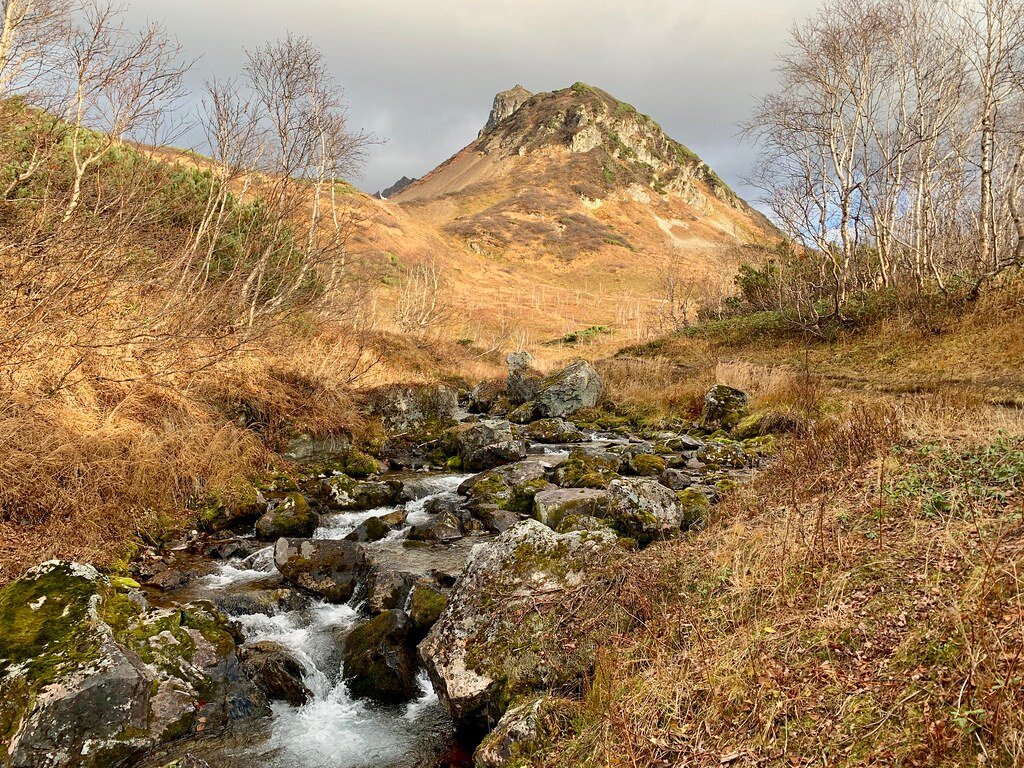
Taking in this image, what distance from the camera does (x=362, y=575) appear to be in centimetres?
707

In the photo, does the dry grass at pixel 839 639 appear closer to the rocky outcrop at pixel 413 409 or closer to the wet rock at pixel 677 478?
the wet rock at pixel 677 478

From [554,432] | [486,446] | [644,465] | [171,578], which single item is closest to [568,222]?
[554,432]

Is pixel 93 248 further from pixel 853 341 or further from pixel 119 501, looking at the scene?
pixel 853 341

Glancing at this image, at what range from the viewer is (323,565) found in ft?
23.4

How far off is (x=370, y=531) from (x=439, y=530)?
3.42 ft

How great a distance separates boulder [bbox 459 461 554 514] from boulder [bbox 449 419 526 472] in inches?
66.9

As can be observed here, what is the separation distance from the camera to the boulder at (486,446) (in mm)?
13484

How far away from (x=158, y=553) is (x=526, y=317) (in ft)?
149

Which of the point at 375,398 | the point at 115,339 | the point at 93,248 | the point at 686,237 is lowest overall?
the point at 375,398

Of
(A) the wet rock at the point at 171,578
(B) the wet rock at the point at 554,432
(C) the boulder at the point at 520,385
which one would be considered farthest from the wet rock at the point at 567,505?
(C) the boulder at the point at 520,385

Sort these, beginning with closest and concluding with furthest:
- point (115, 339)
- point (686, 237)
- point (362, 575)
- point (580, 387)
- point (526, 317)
→ point (362, 575) → point (115, 339) → point (580, 387) → point (526, 317) → point (686, 237)

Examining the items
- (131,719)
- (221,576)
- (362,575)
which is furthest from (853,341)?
(131,719)

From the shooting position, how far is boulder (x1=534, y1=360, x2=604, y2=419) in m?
20.5

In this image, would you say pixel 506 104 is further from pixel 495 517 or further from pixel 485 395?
pixel 495 517
